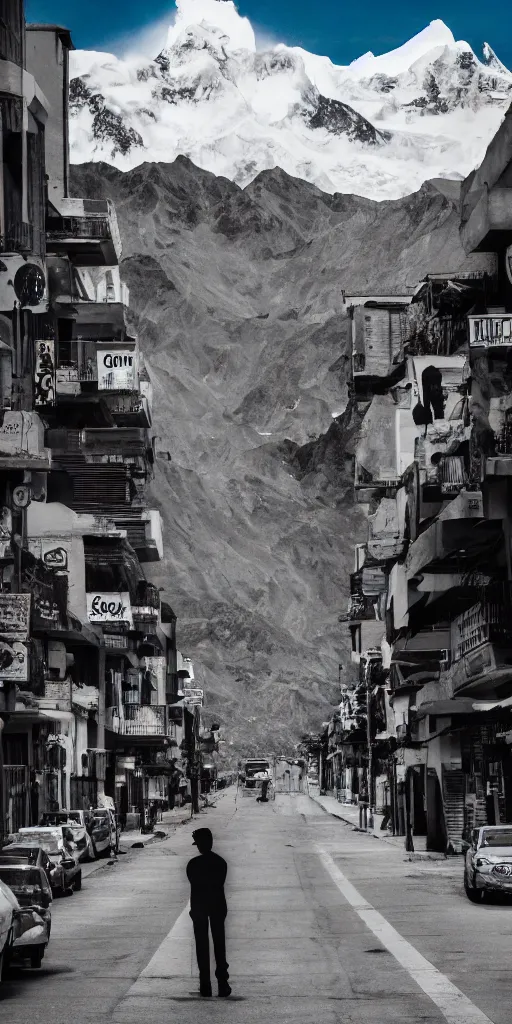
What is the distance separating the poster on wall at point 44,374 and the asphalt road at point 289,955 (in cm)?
2112

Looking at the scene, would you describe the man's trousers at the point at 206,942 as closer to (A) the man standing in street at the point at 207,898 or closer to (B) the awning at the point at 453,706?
(A) the man standing in street at the point at 207,898

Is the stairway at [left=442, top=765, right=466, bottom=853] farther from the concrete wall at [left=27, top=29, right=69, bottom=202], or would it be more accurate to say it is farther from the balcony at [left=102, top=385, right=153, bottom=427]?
the concrete wall at [left=27, top=29, right=69, bottom=202]

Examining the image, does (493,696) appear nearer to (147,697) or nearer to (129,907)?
(129,907)

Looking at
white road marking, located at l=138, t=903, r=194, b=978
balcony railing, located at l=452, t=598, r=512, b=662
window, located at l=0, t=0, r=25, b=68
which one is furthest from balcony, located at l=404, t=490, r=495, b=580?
window, located at l=0, t=0, r=25, b=68

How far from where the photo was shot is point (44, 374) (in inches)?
2248

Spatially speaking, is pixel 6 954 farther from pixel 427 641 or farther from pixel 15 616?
pixel 427 641

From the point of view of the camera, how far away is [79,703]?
71875mm

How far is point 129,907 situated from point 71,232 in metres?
43.9

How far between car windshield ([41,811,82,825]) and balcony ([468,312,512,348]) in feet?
61.7

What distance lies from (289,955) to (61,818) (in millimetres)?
28332

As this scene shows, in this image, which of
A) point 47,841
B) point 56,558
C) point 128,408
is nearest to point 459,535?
point 47,841

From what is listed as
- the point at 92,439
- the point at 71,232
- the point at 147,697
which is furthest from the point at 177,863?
the point at 147,697

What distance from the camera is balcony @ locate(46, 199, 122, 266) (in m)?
68.2

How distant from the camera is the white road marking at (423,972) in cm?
1390
